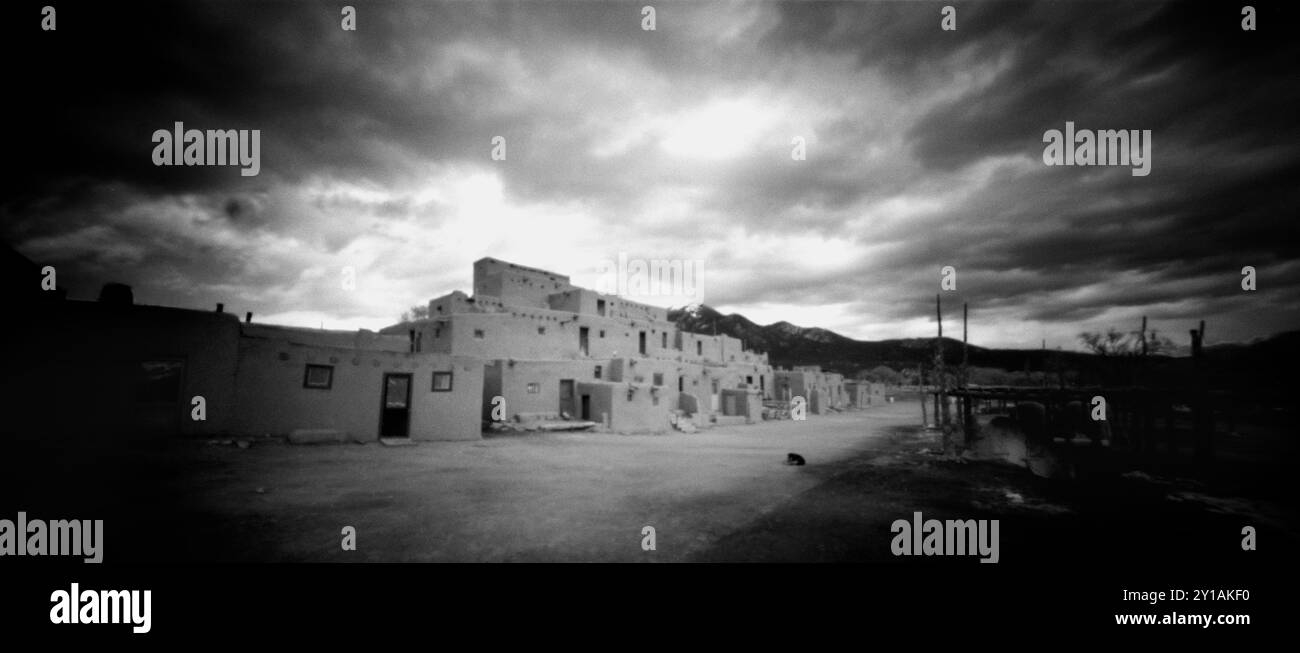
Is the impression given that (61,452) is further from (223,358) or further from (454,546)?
(454,546)

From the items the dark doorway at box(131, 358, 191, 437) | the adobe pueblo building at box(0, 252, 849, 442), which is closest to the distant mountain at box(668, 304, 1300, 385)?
the adobe pueblo building at box(0, 252, 849, 442)

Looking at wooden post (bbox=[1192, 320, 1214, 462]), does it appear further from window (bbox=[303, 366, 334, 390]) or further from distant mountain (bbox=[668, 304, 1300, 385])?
distant mountain (bbox=[668, 304, 1300, 385])

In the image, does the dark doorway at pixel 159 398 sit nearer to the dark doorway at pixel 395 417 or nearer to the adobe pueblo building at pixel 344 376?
the adobe pueblo building at pixel 344 376

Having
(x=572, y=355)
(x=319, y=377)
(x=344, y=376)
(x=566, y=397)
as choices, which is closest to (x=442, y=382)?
(x=344, y=376)

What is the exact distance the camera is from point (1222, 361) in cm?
1655

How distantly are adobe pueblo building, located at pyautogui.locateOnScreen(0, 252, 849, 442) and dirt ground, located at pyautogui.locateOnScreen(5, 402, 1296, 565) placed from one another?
1.21 m

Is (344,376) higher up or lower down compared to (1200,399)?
higher up

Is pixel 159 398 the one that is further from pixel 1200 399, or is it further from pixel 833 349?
pixel 833 349

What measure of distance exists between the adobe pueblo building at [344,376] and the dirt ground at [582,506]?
1.21m

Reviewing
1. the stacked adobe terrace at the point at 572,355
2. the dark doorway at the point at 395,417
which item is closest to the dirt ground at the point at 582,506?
the dark doorway at the point at 395,417

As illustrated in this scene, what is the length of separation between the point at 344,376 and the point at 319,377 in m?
0.71

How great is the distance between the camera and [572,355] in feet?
107
